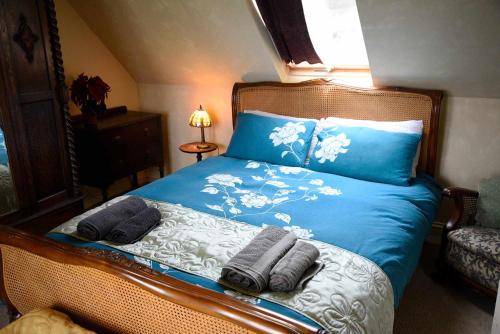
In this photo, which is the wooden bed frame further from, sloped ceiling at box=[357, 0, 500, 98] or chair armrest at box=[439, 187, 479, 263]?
sloped ceiling at box=[357, 0, 500, 98]

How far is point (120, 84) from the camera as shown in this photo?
376cm

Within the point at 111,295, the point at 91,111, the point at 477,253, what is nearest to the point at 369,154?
the point at 477,253

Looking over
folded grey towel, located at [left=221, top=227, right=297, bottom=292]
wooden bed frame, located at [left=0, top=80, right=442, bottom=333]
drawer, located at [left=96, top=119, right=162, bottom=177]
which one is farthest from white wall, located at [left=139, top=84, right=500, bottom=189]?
drawer, located at [left=96, top=119, right=162, bottom=177]

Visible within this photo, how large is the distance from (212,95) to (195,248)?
2171 millimetres

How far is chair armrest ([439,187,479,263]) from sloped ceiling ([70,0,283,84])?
1560mm

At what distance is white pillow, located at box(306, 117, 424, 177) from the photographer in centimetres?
260

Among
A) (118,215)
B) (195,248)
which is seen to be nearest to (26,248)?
(118,215)

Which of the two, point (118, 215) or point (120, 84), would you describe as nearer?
point (118, 215)

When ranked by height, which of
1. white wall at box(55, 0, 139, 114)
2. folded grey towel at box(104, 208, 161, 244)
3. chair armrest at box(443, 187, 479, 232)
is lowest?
chair armrest at box(443, 187, 479, 232)

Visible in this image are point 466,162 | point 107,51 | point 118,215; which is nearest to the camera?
point 118,215

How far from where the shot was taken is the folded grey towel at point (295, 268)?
4.57 feet

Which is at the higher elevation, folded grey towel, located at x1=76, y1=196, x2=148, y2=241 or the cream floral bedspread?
folded grey towel, located at x1=76, y1=196, x2=148, y2=241

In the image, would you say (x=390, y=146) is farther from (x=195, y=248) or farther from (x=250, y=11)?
(x=195, y=248)

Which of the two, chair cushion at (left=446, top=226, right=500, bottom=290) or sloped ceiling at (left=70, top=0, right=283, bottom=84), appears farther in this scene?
sloped ceiling at (left=70, top=0, right=283, bottom=84)
